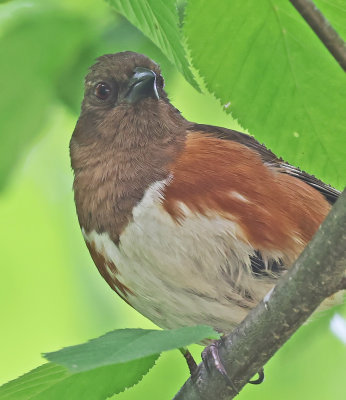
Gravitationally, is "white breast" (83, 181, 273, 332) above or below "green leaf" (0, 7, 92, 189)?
below

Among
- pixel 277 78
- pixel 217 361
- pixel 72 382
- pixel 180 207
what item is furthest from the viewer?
pixel 180 207

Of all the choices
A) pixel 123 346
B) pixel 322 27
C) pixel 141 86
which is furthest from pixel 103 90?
pixel 123 346

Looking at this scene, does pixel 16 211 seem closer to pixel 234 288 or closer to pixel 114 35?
pixel 114 35

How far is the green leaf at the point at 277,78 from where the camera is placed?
2.53 metres

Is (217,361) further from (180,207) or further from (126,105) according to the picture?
(126,105)

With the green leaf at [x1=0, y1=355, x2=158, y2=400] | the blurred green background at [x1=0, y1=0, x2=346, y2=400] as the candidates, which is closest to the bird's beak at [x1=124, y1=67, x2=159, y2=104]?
the blurred green background at [x1=0, y1=0, x2=346, y2=400]

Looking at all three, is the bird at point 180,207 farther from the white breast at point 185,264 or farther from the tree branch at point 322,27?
the tree branch at point 322,27

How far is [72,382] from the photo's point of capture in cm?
251

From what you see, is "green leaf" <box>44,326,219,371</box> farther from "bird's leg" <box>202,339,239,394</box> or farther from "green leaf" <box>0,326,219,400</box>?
"bird's leg" <box>202,339,239,394</box>

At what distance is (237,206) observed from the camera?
150 inches

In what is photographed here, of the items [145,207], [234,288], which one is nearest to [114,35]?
[145,207]

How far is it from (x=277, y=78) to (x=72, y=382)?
1.21 metres

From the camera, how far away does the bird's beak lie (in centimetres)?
423

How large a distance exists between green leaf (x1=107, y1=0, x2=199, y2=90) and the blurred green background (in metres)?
1.87
